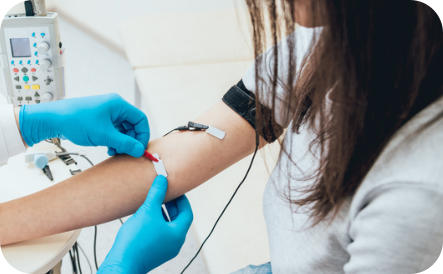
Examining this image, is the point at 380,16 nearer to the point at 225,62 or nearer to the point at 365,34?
the point at 365,34

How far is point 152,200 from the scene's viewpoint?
0.91m

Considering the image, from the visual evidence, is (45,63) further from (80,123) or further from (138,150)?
(138,150)

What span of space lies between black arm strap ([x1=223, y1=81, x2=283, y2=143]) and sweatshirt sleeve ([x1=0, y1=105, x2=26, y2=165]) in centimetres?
56

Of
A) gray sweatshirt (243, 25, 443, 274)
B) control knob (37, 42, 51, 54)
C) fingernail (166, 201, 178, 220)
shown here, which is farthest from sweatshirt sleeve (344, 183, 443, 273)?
control knob (37, 42, 51, 54)

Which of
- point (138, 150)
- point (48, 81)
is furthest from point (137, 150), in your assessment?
point (48, 81)

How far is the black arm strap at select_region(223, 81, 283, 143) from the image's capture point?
1019mm

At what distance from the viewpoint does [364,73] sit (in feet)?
1.84

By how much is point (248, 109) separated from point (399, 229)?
57 centimetres

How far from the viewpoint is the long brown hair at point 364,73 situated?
53 centimetres

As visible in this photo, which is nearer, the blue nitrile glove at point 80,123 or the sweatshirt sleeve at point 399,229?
the sweatshirt sleeve at point 399,229

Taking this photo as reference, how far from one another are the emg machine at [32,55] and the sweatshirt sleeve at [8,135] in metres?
0.27

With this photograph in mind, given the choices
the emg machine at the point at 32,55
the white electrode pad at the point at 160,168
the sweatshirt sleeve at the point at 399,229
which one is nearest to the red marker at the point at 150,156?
the white electrode pad at the point at 160,168

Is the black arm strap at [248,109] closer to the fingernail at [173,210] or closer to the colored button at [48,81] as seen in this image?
the fingernail at [173,210]

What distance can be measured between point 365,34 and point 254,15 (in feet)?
0.74
